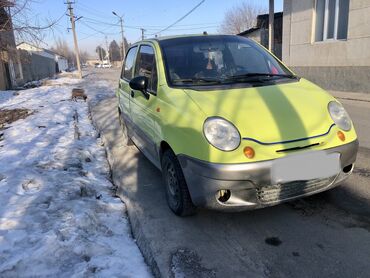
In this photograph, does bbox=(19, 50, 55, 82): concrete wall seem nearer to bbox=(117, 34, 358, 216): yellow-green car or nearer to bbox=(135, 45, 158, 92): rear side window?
bbox=(135, 45, 158, 92): rear side window

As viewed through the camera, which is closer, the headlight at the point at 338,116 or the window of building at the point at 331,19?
the headlight at the point at 338,116

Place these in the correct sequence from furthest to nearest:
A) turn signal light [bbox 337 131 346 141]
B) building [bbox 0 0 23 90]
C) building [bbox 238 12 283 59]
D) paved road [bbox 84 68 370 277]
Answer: building [bbox 238 12 283 59], building [bbox 0 0 23 90], turn signal light [bbox 337 131 346 141], paved road [bbox 84 68 370 277]

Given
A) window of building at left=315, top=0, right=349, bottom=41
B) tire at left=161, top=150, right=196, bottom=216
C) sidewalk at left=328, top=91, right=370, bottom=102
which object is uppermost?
window of building at left=315, top=0, right=349, bottom=41

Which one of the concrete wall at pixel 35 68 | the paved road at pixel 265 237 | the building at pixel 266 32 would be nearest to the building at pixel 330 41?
the building at pixel 266 32

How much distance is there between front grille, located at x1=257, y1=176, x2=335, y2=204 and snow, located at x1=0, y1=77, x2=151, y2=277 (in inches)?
43.7

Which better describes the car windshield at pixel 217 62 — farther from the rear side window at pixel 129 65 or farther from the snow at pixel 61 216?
the snow at pixel 61 216

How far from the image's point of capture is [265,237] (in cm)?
325

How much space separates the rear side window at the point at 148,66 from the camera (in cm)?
423

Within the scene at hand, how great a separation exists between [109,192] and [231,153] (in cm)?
212

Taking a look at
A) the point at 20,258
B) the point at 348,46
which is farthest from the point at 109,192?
the point at 348,46

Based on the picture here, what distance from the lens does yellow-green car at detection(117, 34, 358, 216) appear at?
9.84 ft

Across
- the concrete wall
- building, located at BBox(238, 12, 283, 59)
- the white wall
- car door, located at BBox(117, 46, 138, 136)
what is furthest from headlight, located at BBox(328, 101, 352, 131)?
the concrete wall

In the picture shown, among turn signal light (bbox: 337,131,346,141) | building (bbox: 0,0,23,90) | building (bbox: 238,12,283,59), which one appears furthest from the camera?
building (bbox: 238,12,283,59)

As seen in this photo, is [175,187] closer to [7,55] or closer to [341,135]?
[341,135]
